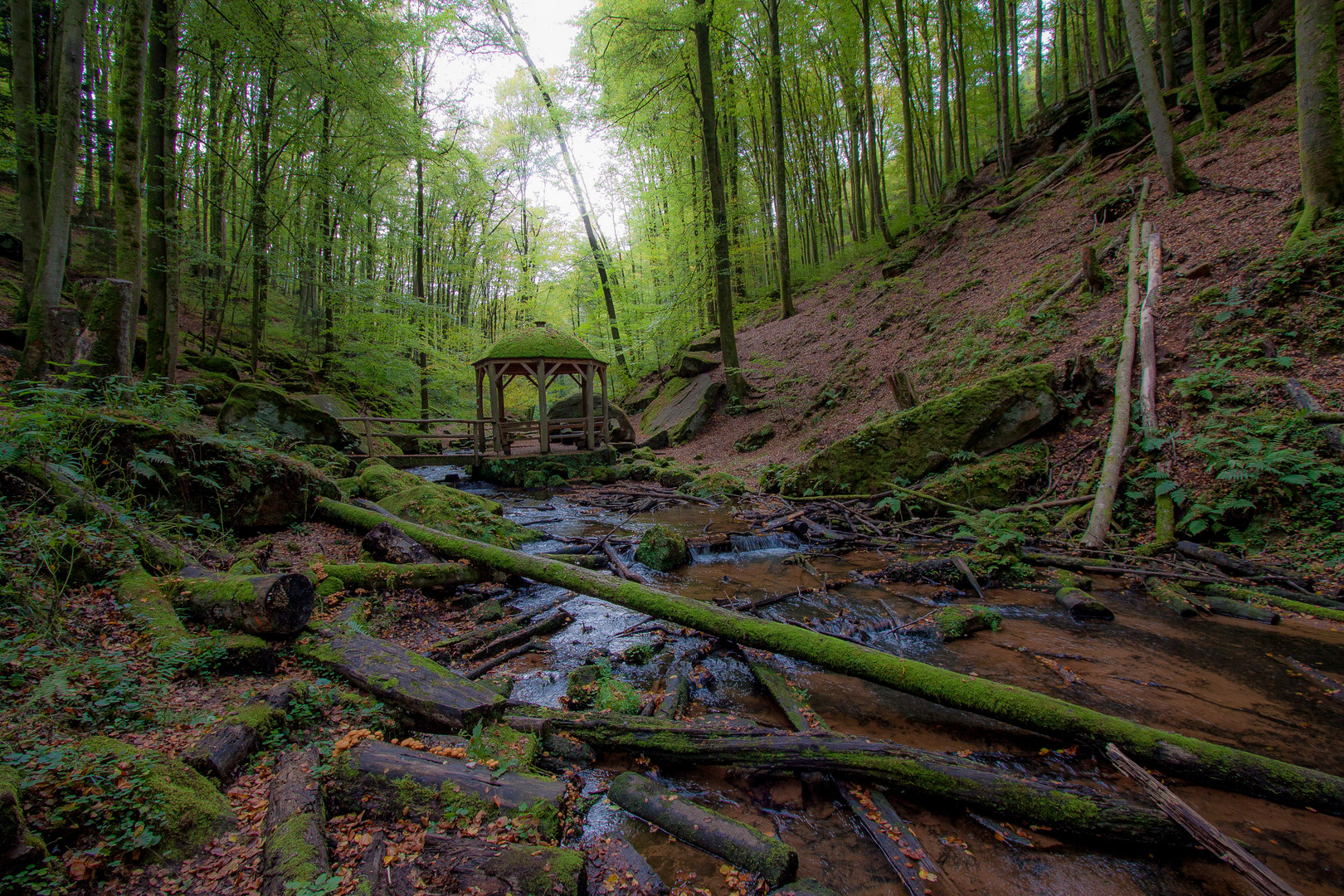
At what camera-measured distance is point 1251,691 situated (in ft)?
10.7

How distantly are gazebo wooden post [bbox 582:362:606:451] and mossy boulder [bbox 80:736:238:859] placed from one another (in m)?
12.3

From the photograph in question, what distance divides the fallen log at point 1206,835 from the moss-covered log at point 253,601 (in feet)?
14.7

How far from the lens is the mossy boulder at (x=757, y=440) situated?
12.9 m

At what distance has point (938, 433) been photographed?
766 centimetres

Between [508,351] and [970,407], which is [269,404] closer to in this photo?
[508,351]

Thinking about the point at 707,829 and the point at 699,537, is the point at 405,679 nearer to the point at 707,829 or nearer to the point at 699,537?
the point at 707,829

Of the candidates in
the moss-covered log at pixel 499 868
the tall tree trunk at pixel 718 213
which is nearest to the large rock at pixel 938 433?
the tall tree trunk at pixel 718 213

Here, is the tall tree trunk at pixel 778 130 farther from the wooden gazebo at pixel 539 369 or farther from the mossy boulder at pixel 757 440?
the wooden gazebo at pixel 539 369

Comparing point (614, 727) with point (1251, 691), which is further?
point (1251, 691)

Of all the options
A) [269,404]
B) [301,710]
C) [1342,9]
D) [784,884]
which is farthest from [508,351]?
[1342,9]

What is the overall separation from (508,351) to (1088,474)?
11866 mm

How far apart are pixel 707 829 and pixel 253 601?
2.89 m

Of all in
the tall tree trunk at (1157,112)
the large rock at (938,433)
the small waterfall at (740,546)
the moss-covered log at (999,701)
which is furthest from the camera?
the tall tree trunk at (1157,112)

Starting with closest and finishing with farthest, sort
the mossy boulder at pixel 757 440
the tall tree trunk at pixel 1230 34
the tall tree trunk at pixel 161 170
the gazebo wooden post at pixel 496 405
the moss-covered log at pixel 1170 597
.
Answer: the moss-covered log at pixel 1170 597 → the tall tree trunk at pixel 161 170 → the tall tree trunk at pixel 1230 34 → the mossy boulder at pixel 757 440 → the gazebo wooden post at pixel 496 405
